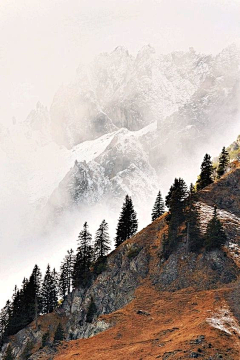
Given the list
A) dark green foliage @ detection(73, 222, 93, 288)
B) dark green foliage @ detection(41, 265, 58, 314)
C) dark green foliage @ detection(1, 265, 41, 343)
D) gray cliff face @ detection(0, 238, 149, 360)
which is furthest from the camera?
dark green foliage @ detection(41, 265, 58, 314)

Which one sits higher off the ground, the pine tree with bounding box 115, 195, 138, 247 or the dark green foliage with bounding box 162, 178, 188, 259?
the pine tree with bounding box 115, 195, 138, 247

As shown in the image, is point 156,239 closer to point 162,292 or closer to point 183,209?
point 183,209

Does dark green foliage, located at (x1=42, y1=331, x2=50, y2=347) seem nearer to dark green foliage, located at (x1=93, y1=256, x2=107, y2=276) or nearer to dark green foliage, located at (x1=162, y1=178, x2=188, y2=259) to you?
dark green foliage, located at (x1=93, y1=256, x2=107, y2=276)

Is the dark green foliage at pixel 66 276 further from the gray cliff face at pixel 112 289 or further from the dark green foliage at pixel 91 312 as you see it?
the dark green foliage at pixel 91 312

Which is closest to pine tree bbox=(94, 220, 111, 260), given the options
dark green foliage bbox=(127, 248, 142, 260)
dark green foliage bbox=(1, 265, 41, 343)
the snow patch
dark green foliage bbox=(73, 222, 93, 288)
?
dark green foliage bbox=(73, 222, 93, 288)


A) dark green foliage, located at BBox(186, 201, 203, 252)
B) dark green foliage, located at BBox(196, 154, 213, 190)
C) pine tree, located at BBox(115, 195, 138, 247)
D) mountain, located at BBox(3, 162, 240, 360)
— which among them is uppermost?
dark green foliage, located at BBox(196, 154, 213, 190)

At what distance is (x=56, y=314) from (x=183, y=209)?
132ft

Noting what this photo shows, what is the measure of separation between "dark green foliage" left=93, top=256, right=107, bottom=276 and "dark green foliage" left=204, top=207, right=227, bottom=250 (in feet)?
87.6

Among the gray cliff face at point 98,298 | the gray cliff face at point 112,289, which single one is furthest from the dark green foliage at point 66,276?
the gray cliff face at point 112,289

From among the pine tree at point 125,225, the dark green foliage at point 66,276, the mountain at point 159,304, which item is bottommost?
the mountain at point 159,304

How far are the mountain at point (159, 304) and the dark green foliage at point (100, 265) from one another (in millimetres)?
1010

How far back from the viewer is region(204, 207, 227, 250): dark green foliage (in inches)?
3278

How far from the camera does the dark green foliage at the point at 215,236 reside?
8325 cm

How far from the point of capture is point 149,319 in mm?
72125
